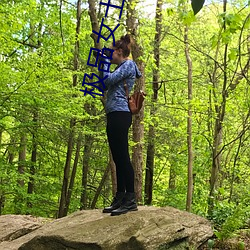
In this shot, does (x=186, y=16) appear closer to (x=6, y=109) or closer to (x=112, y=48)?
(x=112, y=48)

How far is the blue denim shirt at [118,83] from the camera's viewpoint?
3742 mm

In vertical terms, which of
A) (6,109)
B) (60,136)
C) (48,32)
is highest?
(48,32)

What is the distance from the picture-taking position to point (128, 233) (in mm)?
3617

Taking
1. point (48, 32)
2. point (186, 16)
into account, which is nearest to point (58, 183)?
point (48, 32)

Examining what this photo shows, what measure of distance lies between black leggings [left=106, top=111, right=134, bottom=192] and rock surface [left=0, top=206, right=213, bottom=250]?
1.37ft

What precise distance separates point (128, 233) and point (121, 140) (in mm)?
944

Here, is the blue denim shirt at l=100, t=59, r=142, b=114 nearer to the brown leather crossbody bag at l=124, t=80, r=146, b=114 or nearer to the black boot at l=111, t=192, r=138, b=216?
the brown leather crossbody bag at l=124, t=80, r=146, b=114

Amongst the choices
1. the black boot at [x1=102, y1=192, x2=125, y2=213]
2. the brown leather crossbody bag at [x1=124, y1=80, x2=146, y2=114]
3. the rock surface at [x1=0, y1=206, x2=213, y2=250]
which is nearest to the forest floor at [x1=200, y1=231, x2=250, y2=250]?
the rock surface at [x1=0, y1=206, x2=213, y2=250]

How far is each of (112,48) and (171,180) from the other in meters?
13.4

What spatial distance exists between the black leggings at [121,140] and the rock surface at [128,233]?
1.37 ft

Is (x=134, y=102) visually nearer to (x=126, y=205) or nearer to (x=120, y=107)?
(x=120, y=107)

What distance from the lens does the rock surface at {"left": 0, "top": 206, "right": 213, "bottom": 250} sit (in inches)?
138

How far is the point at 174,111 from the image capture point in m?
10.8

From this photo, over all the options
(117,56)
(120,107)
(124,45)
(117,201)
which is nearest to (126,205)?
(117,201)
